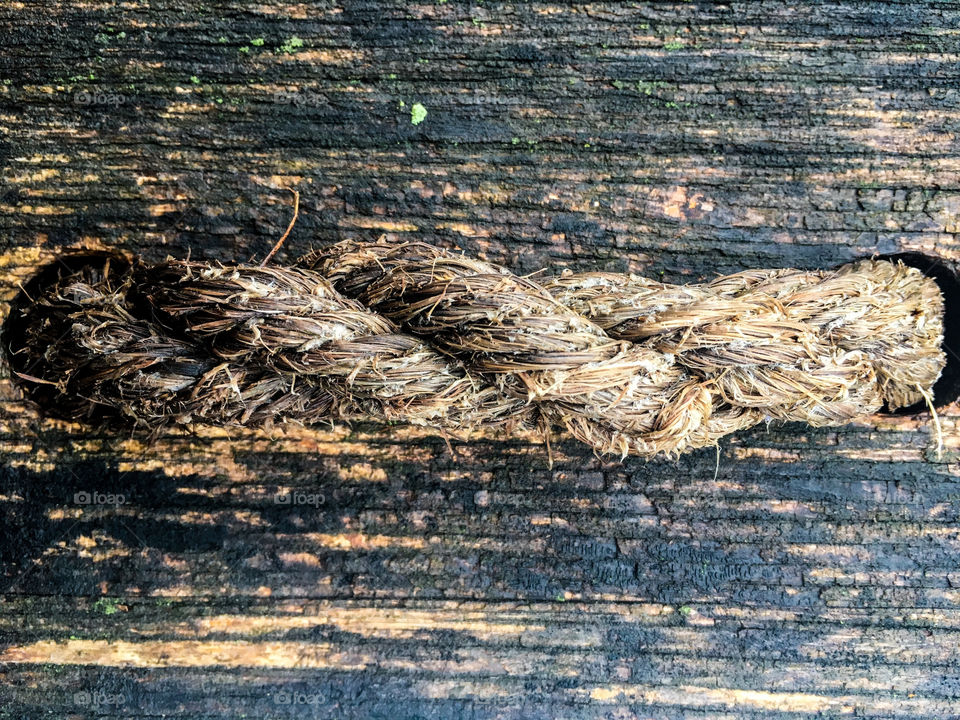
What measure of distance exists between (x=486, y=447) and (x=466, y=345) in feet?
1.63

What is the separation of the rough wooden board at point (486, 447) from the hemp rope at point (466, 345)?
0.20 m

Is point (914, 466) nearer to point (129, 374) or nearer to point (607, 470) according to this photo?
point (607, 470)

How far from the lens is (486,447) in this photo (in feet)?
6.58

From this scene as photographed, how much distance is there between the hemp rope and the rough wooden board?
0.20 m

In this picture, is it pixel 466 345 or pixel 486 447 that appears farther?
pixel 486 447

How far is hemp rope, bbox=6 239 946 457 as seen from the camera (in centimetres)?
159

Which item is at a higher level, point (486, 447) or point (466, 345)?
point (466, 345)

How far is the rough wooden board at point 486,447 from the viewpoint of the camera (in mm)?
1919

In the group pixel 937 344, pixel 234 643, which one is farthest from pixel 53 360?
pixel 937 344

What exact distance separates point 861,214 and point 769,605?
1.18 meters

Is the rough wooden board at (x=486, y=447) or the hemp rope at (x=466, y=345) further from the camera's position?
the rough wooden board at (x=486, y=447)

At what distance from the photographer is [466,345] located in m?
1.61

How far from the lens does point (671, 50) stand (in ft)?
6.30

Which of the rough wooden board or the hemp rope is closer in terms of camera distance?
the hemp rope
